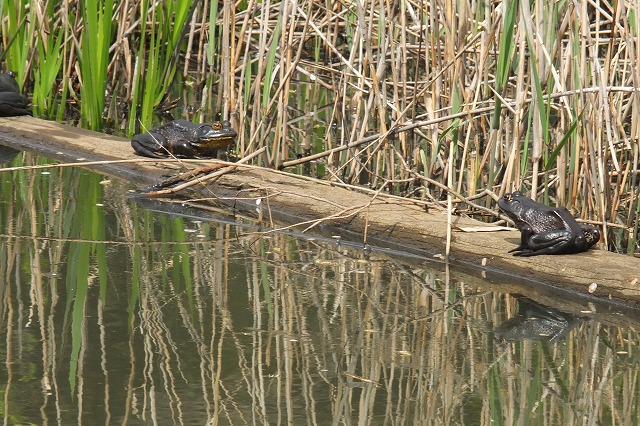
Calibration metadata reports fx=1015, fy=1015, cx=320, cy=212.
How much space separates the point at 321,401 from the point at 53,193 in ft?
9.53

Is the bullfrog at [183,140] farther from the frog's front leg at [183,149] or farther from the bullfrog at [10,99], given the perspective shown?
the bullfrog at [10,99]

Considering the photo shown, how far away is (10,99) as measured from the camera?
673 cm

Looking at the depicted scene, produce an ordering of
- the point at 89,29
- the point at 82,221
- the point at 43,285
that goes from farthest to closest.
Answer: the point at 89,29 < the point at 82,221 < the point at 43,285

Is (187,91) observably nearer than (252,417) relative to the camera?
No

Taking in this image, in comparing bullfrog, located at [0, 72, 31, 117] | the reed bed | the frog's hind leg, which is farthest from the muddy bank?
bullfrog, located at [0, 72, 31, 117]

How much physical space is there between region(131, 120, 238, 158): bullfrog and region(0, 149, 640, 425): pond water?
3.12 ft

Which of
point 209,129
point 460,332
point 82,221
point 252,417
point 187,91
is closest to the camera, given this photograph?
point 252,417

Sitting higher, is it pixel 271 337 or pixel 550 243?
pixel 550 243

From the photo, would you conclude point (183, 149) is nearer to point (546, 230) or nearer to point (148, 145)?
point (148, 145)

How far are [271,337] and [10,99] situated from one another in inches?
157

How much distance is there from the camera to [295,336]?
3.43 meters

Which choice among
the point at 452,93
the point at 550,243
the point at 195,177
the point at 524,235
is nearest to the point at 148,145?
the point at 195,177

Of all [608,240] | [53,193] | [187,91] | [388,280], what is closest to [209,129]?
[53,193]

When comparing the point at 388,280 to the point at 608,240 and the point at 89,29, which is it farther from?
the point at 89,29
